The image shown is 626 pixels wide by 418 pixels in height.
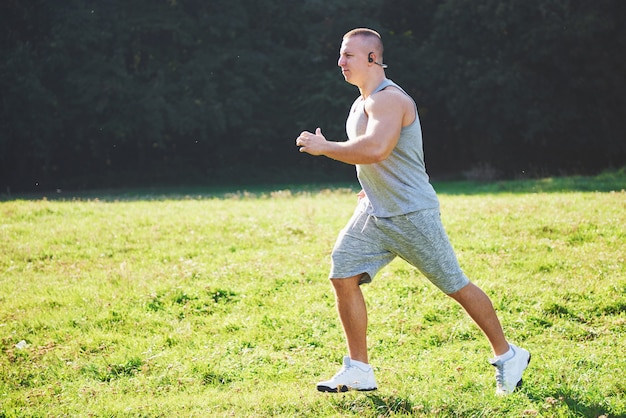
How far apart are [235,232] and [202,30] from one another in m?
28.3

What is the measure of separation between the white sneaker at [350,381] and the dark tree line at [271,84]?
1153 inches

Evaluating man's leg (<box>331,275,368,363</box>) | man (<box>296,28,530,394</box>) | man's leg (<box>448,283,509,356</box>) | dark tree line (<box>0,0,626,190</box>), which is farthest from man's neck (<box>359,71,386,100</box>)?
dark tree line (<box>0,0,626,190</box>)

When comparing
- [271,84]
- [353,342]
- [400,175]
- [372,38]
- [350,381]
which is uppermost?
[271,84]

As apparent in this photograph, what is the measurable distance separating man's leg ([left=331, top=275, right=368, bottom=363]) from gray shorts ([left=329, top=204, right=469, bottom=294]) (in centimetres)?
8

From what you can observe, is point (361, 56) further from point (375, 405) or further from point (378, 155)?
point (375, 405)

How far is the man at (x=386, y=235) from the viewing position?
5.04m

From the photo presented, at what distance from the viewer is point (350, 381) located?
16.9ft

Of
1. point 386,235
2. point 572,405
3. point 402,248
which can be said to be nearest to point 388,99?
point 386,235

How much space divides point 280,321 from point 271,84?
3170cm

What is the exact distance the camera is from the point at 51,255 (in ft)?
33.8

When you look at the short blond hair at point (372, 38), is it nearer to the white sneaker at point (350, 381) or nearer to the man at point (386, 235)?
the man at point (386, 235)

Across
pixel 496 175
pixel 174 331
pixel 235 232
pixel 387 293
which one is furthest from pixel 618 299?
pixel 496 175

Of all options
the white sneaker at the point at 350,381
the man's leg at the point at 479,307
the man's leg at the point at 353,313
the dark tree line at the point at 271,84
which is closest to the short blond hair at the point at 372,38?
the man's leg at the point at 353,313

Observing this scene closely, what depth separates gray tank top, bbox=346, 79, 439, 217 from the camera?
5027mm
